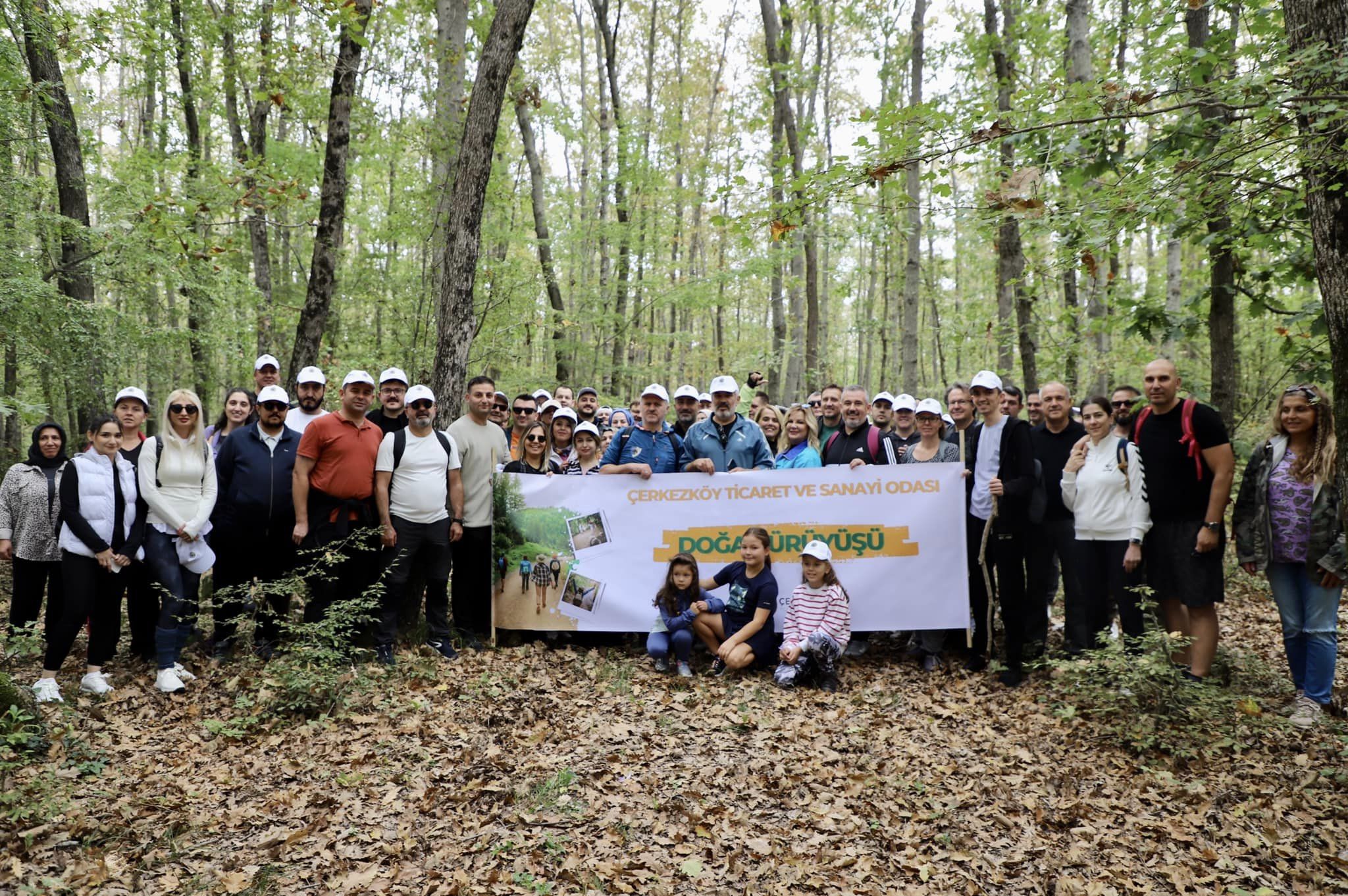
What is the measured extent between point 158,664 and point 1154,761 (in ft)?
23.3

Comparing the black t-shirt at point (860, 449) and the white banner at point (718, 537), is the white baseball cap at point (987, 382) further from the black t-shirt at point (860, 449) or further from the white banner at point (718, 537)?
the black t-shirt at point (860, 449)

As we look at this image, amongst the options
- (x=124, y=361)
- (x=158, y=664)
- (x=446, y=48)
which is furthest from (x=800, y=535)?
(x=124, y=361)

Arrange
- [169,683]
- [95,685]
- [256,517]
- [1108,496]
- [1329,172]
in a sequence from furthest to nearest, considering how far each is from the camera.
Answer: [256,517], [1108,496], [169,683], [95,685], [1329,172]

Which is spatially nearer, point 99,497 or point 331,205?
point 99,497

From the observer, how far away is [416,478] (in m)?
6.79

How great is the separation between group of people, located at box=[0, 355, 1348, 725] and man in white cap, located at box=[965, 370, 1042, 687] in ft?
0.06

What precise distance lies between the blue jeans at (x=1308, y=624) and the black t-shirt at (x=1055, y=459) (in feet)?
4.97

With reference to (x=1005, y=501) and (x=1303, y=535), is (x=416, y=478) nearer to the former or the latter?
(x=1005, y=501)

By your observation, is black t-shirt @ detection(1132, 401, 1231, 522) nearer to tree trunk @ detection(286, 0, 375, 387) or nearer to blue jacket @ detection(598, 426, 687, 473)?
blue jacket @ detection(598, 426, 687, 473)

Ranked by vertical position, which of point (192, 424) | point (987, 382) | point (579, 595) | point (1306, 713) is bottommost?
point (1306, 713)

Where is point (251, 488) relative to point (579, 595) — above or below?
above

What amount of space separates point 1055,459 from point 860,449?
1666 mm

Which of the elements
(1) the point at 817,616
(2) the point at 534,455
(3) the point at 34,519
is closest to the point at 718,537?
(1) the point at 817,616

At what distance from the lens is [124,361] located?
10031 mm
